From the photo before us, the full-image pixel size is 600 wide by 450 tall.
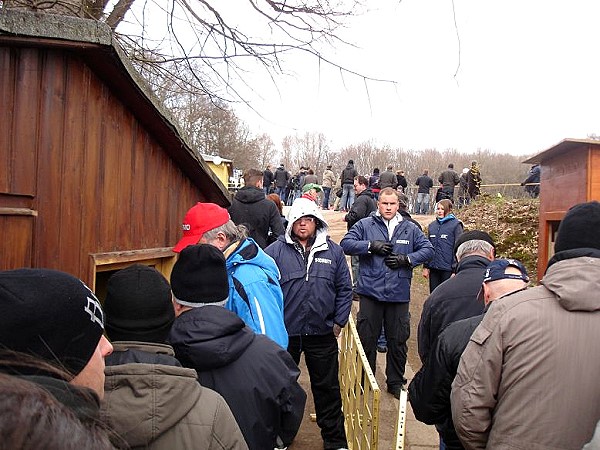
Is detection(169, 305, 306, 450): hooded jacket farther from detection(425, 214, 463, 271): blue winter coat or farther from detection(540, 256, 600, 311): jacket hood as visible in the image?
detection(425, 214, 463, 271): blue winter coat

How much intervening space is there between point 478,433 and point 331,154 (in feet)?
162

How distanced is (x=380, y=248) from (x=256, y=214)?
1.79 m

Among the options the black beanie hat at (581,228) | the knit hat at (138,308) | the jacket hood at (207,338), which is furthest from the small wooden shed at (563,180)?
the knit hat at (138,308)

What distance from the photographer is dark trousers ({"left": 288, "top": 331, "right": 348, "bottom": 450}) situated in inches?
176

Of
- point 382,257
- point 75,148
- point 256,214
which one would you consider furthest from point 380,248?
point 75,148

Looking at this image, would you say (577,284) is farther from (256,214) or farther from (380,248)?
(256,214)

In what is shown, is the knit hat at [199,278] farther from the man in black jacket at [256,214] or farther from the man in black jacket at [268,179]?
the man in black jacket at [268,179]

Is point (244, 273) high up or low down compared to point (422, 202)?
down

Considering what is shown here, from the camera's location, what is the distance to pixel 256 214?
662 cm

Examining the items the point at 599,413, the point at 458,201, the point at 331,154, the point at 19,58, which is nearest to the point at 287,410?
the point at 599,413

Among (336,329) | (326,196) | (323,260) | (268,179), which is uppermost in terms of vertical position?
(268,179)

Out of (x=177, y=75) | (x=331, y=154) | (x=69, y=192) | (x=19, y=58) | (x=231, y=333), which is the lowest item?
(x=231, y=333)

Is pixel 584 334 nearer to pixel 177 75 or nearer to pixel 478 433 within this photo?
pixel 478 433

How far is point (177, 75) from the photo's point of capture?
257 inches
